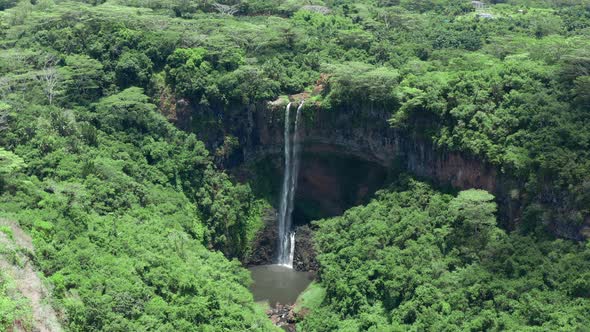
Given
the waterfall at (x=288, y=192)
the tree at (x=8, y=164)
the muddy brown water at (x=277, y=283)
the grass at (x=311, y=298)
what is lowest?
the muddy brown water at (x=277, y=283)

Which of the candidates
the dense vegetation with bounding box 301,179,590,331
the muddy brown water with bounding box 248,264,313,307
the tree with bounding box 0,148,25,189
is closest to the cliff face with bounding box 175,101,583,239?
the dense vegetation with bounding box 301,179,590,331

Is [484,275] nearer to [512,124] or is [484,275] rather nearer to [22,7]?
[512,124]

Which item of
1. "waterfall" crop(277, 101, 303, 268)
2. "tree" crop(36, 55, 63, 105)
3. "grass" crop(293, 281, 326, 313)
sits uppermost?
"tree" crop(36, 55, 63, 105)

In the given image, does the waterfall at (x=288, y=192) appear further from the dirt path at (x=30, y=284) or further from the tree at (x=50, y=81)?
the dirt path at (x=30, y=284)

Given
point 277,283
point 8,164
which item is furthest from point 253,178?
point 8,164

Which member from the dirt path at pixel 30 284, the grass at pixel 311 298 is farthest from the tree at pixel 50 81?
the grass at pixel 311 298

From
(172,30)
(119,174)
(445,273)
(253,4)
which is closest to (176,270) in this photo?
(119,174)

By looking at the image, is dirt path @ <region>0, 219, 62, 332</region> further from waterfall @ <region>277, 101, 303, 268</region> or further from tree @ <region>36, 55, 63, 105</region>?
waterfall @ <region>277, 101, 303, 268</region>
